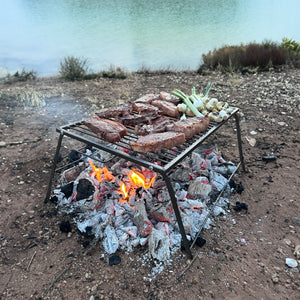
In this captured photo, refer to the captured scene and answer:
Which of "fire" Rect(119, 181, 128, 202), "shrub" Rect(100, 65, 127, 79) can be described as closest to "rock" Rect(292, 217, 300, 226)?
"fire" Rect(119, 181, 128, 202)

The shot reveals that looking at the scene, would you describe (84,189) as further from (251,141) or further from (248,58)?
(248,58)

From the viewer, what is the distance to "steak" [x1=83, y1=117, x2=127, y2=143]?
Result: 2.75 metres

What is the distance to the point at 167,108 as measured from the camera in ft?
11.7

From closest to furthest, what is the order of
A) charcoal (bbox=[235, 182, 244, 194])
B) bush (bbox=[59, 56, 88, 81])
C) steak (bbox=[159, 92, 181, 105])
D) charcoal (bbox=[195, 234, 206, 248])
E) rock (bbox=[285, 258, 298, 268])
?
rock (bbox=[285, 258, 298, 268]), charcoal (bbox=[195, 234, 206, 248]), charcoal (bbox=[235, 182, 244, 194]), steak (bbox=[159, 92, 181, 105]), bush (bbox=[59, 56, 88, 81])

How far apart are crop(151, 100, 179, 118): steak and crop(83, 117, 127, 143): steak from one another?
34.1 inches

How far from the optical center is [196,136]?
2.99 meters

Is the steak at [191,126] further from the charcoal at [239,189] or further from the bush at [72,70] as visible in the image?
the bush at [72,70]

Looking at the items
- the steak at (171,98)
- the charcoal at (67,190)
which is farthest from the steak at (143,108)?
the charcoal at (67,190)

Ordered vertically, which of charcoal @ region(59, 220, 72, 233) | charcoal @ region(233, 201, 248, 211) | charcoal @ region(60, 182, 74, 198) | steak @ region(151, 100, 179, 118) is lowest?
charcoal @ region(233, 201, 248, 211)

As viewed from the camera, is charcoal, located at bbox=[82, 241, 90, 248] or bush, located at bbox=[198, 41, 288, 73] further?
bush, located at bbox=[198, 41, 288, 73]

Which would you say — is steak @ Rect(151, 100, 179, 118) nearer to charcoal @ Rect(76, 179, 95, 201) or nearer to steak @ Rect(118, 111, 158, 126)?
steak @ Rect(118, 111, 158, 126)

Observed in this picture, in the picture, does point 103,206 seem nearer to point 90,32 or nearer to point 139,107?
point 139,107

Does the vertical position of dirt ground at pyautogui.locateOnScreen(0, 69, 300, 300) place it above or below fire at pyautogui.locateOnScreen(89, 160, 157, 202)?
below

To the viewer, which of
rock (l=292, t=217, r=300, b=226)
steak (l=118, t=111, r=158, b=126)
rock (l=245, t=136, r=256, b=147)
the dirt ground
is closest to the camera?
the dirt ground
